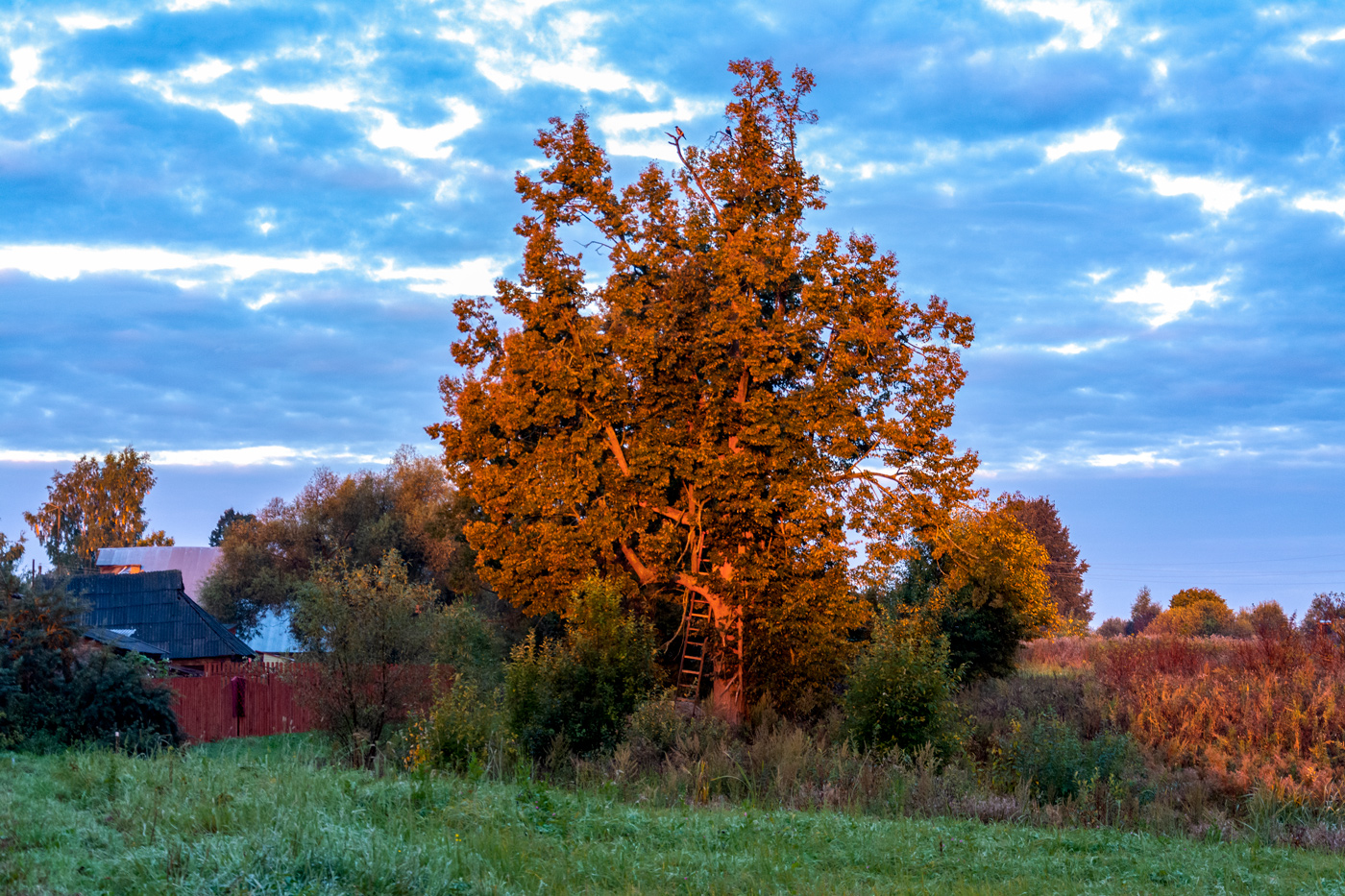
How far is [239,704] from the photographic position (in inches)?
1216

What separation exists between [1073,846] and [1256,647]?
46.4 feet

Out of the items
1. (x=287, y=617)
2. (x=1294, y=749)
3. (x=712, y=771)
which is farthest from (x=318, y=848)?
(x=287, y=617)

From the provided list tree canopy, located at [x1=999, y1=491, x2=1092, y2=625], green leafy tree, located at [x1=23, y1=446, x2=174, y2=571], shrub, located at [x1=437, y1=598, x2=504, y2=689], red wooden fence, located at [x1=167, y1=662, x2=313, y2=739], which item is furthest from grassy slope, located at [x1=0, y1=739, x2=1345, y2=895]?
green leafy tree, located at [x1=23, y1=446, x2=174, y2=571]

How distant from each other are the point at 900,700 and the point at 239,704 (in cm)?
2287

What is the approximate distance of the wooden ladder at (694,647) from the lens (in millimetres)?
24052

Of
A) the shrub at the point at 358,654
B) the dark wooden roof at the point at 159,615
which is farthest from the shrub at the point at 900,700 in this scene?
the dark wooden roof at the point at 159,615

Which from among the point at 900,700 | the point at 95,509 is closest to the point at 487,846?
the point at 900,700

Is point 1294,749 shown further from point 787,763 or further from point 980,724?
point 787,763

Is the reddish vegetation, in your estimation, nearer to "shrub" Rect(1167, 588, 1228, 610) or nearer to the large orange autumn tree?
the large orange autumn tree

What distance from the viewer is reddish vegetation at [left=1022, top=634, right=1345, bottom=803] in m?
15.4

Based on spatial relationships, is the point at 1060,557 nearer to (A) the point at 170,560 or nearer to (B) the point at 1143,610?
(B) the point at 1143,610

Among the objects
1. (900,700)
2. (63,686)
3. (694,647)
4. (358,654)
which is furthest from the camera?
(694,647)

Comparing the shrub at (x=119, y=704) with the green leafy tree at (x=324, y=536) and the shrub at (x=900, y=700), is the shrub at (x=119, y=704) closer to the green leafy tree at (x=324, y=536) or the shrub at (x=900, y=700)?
the shrub at (x=900, y=700)

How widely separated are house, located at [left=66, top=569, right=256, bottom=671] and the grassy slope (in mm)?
27499
